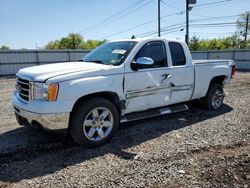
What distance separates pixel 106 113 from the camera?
4371mm

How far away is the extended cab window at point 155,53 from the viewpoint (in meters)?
4.95

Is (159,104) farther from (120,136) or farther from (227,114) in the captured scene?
(227,114)

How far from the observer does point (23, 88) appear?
166 inches

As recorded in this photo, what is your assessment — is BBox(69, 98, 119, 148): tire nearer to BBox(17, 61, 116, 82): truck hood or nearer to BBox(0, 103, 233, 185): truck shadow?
BBox(0, 103, 233, 185): truck shadow

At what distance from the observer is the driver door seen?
4637 mm

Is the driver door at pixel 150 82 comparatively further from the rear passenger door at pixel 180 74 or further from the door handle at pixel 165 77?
the rear passenger door at pixel 180 74

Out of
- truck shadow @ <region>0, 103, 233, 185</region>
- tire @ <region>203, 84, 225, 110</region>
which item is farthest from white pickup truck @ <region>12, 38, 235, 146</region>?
tire @ <region>203, 84, 225, 110</region>

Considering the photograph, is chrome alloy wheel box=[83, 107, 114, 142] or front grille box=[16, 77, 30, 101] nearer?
front grille box=[16, 77, 30, 101]

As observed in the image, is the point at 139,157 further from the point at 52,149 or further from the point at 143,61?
the point at 143,61

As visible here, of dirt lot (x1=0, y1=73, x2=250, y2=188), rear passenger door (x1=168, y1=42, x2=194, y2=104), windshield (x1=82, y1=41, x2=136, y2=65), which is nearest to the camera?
dirt lot (x1=0, y1=73, x2=250, y2=188)

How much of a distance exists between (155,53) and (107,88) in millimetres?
1545

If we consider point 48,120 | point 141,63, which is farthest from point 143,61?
point 48,120

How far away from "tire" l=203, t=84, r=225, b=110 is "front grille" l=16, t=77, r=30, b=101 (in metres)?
4.74

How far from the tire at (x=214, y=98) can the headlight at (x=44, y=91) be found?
450cm
